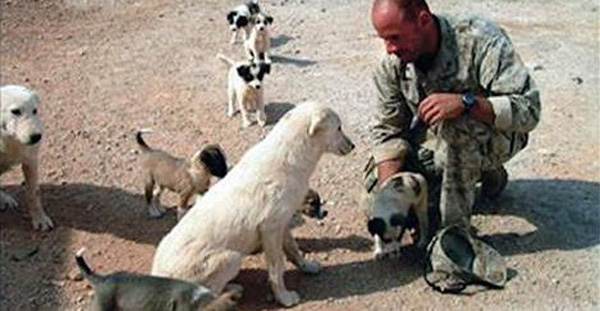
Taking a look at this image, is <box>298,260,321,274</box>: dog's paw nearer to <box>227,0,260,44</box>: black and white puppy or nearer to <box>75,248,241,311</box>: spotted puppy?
<box>75,248,241,311</box>: spotted puppy

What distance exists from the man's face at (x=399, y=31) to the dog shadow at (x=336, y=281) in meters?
1.28

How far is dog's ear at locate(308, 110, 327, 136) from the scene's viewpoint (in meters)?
5.01

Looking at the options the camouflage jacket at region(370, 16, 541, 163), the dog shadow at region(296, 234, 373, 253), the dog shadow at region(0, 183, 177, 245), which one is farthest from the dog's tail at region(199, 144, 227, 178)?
the camouflage jacket at region(370, 16, 541, 163)

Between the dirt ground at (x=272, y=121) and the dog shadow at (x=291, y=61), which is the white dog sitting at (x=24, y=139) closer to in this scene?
the dirt ground at (x=272, y=121)

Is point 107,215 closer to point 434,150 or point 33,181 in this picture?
point 33,181

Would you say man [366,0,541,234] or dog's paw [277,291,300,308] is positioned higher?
man [366,0,541,234]

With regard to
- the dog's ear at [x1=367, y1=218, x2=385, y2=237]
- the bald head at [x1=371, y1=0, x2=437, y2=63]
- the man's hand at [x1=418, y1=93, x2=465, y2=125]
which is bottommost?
the dog's ear at [x1=367, y1=218, x2=385, y2=237]

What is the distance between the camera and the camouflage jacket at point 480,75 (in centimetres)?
503

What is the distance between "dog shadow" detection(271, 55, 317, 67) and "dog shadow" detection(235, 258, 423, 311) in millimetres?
3999

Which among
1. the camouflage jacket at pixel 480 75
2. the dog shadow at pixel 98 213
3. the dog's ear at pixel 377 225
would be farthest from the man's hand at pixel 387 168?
the dog shadow at pixel 98 213

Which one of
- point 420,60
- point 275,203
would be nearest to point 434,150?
point 420,60

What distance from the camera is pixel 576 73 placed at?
8609 mm

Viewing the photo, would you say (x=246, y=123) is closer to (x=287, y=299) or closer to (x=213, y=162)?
(x=213, y=162)

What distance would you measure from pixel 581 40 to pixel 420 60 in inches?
199
